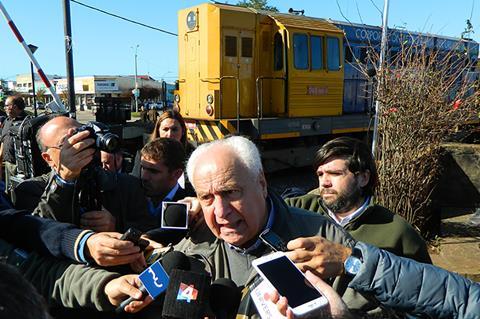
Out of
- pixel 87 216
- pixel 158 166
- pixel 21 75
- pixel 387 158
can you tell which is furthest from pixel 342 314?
pixel 21 75

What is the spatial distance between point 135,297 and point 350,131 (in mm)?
10439

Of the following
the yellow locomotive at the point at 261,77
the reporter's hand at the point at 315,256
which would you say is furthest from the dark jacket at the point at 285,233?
the yellow locomotive at the point at 261,77

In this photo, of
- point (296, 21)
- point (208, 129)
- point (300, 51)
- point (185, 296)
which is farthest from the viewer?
point (296, 21)

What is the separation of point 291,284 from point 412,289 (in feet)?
2.40

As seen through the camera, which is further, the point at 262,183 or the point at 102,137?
the point at 102,137

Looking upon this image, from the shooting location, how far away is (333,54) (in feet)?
36.0

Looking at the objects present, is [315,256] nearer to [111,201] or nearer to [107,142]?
[107,142]

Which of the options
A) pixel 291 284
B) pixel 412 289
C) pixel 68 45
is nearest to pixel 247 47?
pixel 68 45

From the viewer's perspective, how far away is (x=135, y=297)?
5.15 ft

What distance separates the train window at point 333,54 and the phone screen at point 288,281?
10.1 meters

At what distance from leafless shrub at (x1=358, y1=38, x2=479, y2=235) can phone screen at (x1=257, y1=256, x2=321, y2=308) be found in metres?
3.88

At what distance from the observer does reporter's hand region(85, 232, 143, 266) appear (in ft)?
5.66

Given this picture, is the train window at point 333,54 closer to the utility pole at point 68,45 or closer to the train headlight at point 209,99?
the train headlight at point 209,99

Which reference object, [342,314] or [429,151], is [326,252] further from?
[429,151]
